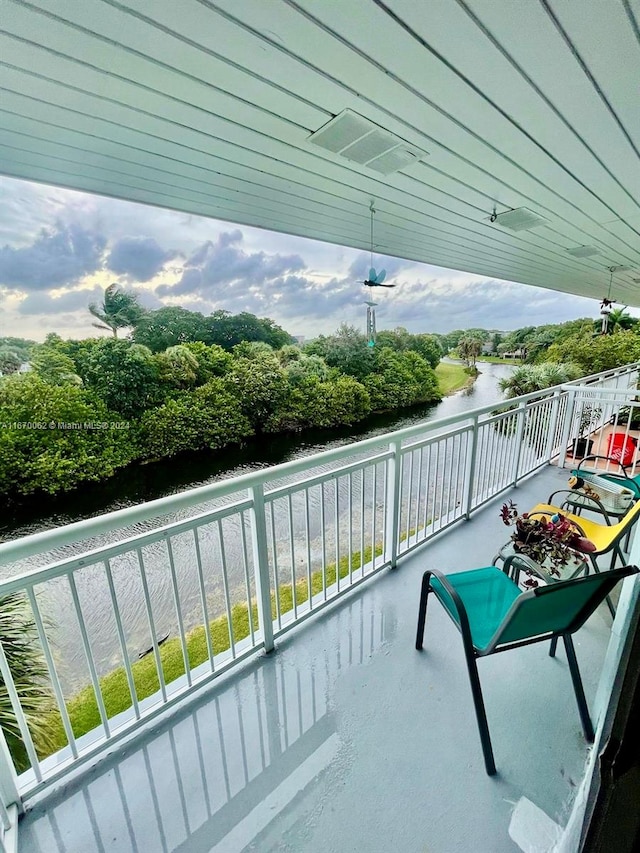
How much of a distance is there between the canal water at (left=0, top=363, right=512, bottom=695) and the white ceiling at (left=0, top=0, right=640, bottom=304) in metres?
1.67

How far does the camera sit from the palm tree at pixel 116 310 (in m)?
7.87

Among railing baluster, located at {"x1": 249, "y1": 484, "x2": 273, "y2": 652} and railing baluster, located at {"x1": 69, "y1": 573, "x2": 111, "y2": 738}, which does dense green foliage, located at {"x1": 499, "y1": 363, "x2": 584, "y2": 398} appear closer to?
railing baluster, located at {"x1": 249, "y1": 484, "x2": 273, "y2": 652}

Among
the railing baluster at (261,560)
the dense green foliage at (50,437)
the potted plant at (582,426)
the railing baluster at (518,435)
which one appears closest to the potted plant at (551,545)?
the railing baluster at (261,560)

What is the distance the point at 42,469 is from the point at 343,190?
263 inches

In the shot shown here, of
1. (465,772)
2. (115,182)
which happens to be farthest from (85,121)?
(465,772)

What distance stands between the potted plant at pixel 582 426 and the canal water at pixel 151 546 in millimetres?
1258

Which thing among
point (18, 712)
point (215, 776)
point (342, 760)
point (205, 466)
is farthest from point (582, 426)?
point (205, 466)

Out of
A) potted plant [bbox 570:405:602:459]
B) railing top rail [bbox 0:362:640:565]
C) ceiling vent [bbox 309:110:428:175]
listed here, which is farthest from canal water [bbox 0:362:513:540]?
ceiling vent [bbox 309:110:428:175]

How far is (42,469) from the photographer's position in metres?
6.29

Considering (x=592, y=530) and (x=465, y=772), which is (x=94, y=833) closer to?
(x=465, y=772)

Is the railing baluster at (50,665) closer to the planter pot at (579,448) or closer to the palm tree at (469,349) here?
the planter pot at (579,448)

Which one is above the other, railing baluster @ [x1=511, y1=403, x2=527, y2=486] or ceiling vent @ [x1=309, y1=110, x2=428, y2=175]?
ceiling vent @ [x1=309, y1=110, x2=428, y2=175]

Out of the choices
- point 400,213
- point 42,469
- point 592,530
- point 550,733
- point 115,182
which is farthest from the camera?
point 42,469

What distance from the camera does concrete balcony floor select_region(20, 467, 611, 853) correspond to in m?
1.22
